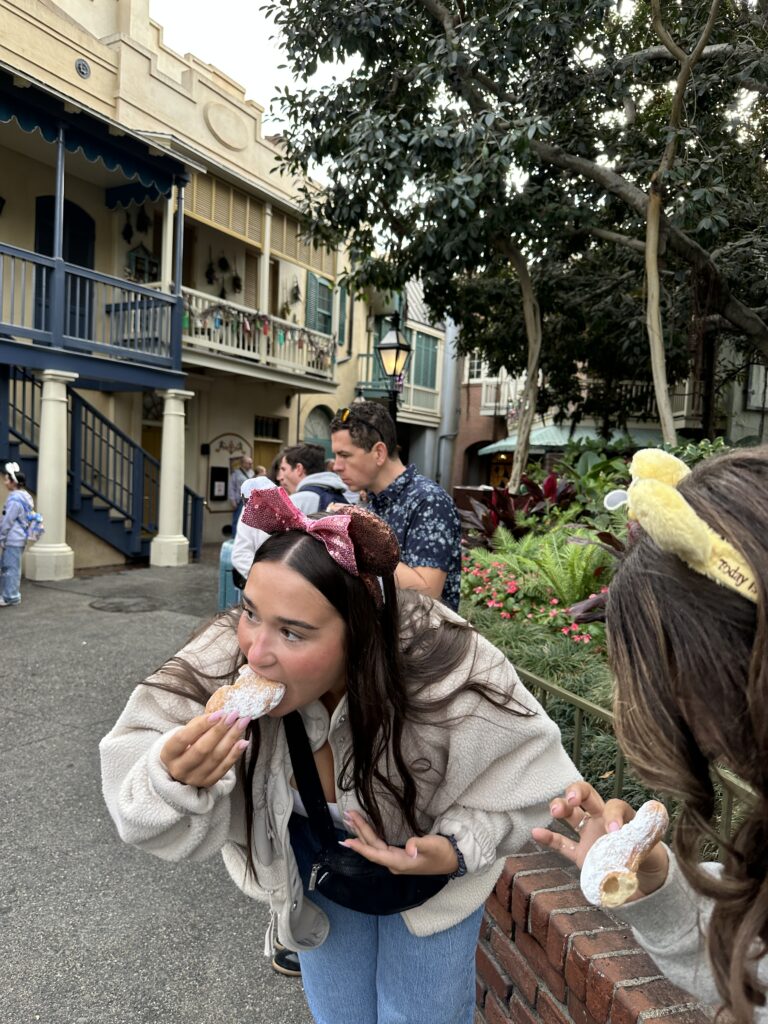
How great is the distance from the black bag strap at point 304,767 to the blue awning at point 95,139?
11.3m

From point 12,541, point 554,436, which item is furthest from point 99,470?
point 554,436

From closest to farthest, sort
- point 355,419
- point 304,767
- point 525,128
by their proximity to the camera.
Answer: point 304,767
point 355,419
point 525,128

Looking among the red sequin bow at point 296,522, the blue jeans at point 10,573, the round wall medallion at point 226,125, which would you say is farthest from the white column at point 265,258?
the red sequin bow at point 296,522

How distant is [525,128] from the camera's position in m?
7.18

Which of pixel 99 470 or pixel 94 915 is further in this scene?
pixel 99 470

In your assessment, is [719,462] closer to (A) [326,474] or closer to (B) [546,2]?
(A) [326,474]

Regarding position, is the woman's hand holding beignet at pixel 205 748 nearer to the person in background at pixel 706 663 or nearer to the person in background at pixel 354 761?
the person in background at pixel 354 761

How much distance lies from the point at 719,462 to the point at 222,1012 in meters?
2.52

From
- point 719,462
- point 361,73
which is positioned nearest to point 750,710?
point 719,462

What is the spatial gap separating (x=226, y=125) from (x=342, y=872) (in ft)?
53.5

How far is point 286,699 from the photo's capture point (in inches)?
54.1

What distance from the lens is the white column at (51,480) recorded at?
1005 centimetres

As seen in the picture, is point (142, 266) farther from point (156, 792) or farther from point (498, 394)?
point (498, 394)

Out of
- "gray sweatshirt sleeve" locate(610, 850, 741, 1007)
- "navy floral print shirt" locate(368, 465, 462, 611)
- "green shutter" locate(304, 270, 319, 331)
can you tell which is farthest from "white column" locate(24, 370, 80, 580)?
"gray sweatshirt sleeve" locate(610, 850, 741, 1007)
